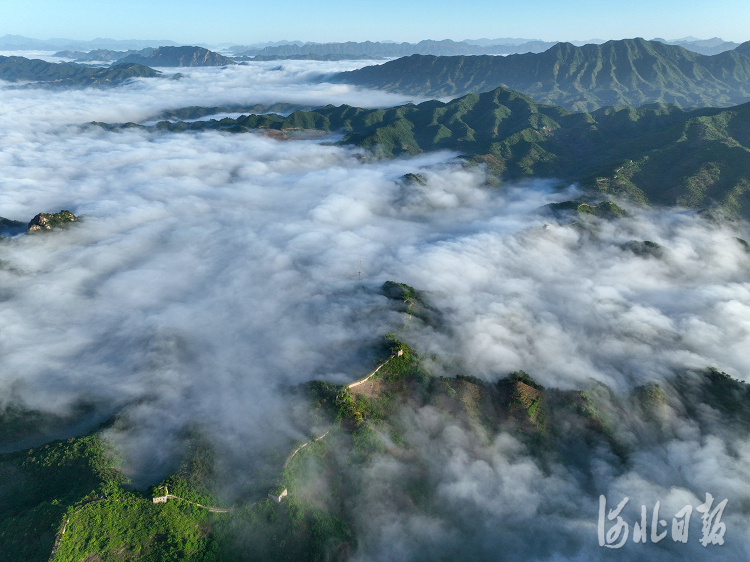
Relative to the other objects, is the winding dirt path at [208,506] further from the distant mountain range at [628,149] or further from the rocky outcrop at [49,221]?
the distant mountain range at [628,149]

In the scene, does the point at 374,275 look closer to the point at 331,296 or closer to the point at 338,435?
the point at 331,296

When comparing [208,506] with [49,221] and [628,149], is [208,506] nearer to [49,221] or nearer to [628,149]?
[49,221]

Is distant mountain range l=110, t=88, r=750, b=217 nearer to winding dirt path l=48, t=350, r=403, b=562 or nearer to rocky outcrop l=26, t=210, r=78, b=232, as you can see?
winding dirt path l=48, t=350, r=403, b=562

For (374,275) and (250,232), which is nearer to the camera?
(374,275)

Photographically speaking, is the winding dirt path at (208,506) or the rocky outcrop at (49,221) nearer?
the winding dirt path at (208,506)

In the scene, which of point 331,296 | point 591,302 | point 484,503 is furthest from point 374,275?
point 484,503

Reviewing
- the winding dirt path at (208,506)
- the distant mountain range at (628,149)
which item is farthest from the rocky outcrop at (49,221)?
the distant mountain range at (628,149)
